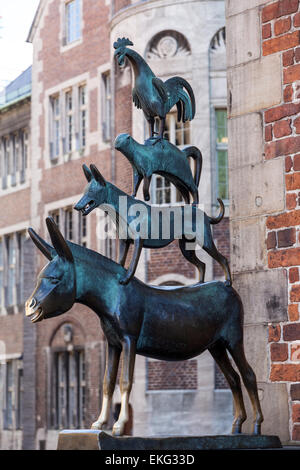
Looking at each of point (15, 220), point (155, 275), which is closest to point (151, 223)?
point (155, 275)

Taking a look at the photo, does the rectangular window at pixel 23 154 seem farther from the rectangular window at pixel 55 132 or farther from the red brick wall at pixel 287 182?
the red brick wall at pixel 287 182

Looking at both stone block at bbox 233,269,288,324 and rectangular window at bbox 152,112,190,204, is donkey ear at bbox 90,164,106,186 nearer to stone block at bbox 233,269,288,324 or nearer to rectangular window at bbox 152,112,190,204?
stone block at bbox 233,269,288,324

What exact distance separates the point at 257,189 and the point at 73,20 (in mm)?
20033

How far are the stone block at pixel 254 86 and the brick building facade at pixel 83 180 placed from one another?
12512 millimetres

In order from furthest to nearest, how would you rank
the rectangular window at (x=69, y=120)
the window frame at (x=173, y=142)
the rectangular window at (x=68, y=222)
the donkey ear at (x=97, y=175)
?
the rectangular window at (x=69, y=120) < the rectangular window at (x=68, y=222) < the window frame at (x=173, y=142) < the donkey ear at (x=97, y=175)

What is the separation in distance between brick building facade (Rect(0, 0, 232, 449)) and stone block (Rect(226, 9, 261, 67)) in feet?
40.7

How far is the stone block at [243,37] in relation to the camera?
6.81m

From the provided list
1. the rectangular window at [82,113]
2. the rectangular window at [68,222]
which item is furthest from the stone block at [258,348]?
the rectangular window at [82,113]

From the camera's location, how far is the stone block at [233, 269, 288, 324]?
20.8ft

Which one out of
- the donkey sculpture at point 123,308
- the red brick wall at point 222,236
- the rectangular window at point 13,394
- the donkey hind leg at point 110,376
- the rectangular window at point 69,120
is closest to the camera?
the donkey sculpture at point 123,308

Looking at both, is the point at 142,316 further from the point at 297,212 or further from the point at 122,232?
the point at 297,212

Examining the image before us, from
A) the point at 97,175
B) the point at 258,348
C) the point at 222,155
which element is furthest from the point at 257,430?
the point at 222,155

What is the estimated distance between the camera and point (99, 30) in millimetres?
24203

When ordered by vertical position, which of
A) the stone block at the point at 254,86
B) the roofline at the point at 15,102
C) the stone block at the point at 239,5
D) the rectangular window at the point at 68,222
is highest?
the roofline at the point at 15,102
